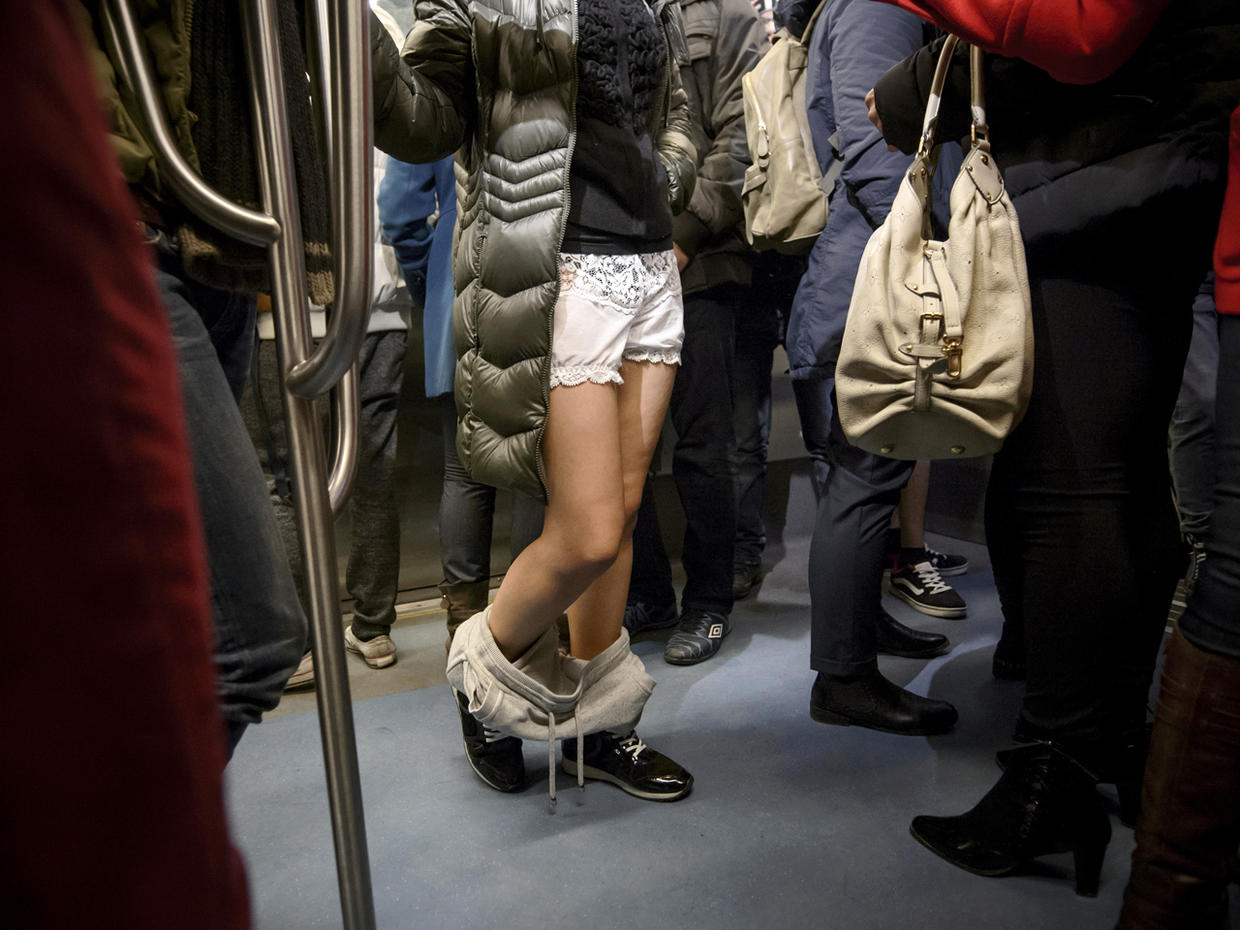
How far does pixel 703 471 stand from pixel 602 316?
1054mm

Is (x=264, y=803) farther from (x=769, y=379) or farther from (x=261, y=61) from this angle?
(x=769, y=379)

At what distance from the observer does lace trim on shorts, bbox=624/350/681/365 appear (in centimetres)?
141

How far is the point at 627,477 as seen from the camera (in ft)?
4.69

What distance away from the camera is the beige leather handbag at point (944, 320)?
3.64 ft

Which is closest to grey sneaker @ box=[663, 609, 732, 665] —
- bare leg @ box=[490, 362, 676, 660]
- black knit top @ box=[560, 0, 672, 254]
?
bare leg @ box=[490, 362, 676, 660]

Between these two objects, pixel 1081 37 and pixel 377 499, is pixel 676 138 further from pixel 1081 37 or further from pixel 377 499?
pixel 377 499

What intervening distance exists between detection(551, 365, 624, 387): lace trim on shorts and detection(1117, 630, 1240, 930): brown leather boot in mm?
794

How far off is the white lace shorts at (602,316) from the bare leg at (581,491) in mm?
27

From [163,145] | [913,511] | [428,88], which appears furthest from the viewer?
[913,511]

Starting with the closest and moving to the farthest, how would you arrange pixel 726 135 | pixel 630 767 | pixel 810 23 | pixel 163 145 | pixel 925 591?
pixel 163 145 → pixel 630 767 → pixel 810 23 → pixel 726 135 → pixel 925 591

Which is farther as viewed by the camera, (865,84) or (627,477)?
(865,84)

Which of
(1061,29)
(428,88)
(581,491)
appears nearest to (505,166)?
(428,88)

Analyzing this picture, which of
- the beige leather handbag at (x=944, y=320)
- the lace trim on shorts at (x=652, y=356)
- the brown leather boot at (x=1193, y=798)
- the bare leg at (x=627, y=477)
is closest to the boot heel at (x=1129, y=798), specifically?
the brown leather boot at (x=1193, y=798)

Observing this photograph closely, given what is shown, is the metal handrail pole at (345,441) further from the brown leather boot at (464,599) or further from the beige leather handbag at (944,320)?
the brown leather boot at (464,599)
